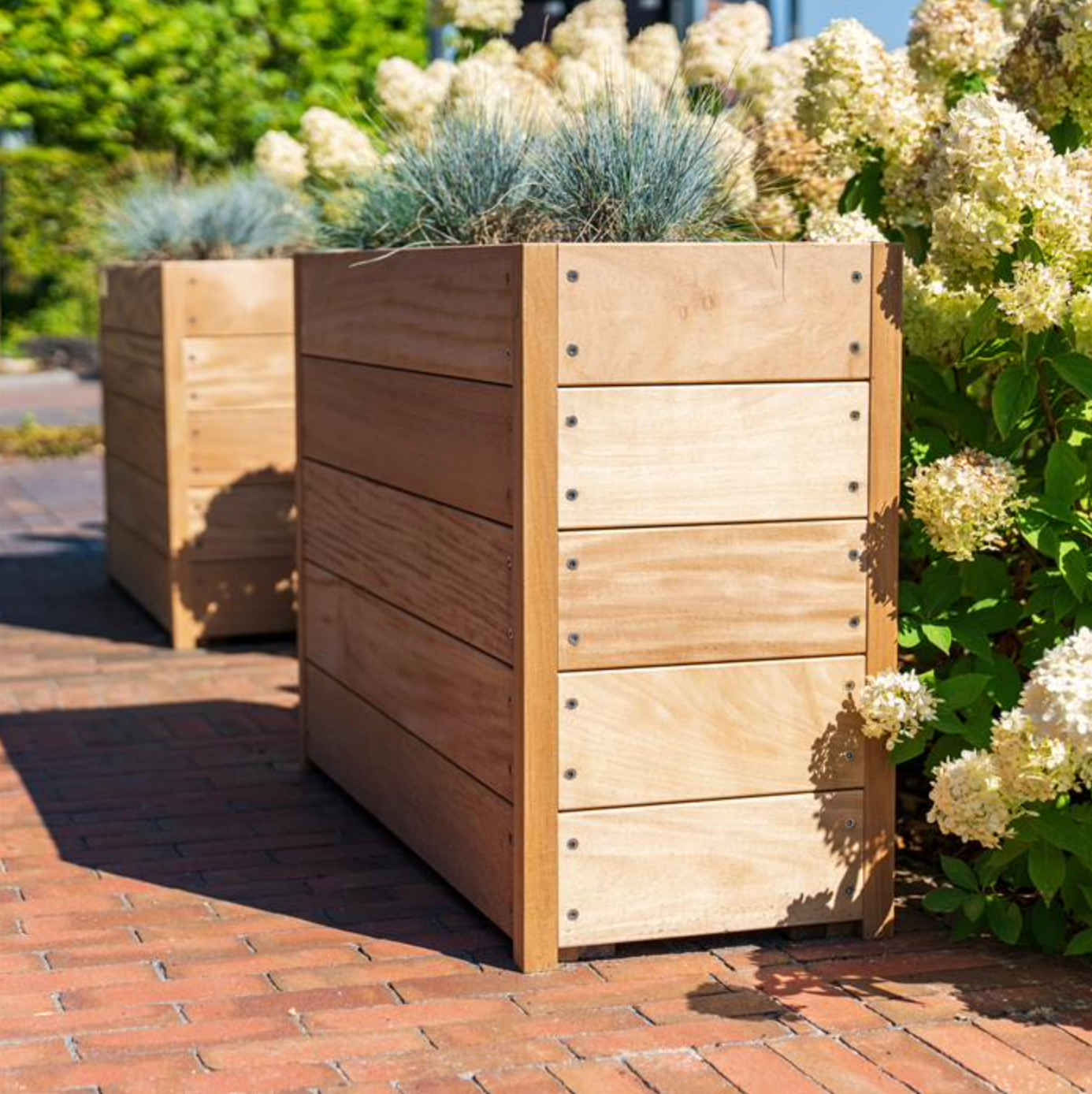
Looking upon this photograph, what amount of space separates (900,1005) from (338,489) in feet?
6.43

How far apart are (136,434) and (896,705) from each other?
4301mm

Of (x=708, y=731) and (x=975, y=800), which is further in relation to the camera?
(x=708, y=731)

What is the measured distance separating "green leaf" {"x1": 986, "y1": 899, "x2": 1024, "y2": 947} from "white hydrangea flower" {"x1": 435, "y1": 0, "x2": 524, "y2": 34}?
12.1 ft

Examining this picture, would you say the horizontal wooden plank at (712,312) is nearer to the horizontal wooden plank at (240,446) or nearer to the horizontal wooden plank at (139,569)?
the horizontal wooden plank at (240,446)

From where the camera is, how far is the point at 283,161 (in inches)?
269

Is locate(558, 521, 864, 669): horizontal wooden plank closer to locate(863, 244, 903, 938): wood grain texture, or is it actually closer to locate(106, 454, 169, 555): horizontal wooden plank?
locate(863, 244, 903, 938): wood grain texture

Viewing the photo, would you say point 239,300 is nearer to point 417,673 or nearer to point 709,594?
point 417,673

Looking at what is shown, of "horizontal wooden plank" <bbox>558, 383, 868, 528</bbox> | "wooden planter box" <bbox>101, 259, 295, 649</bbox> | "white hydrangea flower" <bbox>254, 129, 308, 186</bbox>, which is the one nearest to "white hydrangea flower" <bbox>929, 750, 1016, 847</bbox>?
"horizontal wooden plank" <bbox>558, 383, 868, 528</bbox>

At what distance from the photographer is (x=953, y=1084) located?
3098 millimetres

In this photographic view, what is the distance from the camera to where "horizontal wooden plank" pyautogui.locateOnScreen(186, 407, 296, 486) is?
6.61 meters

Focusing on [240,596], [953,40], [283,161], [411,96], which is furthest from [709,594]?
[283,161]

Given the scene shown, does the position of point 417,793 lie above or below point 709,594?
below

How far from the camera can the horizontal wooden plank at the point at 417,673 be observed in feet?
12.1

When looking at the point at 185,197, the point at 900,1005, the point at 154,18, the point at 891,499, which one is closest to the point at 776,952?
the point at 900,1005
